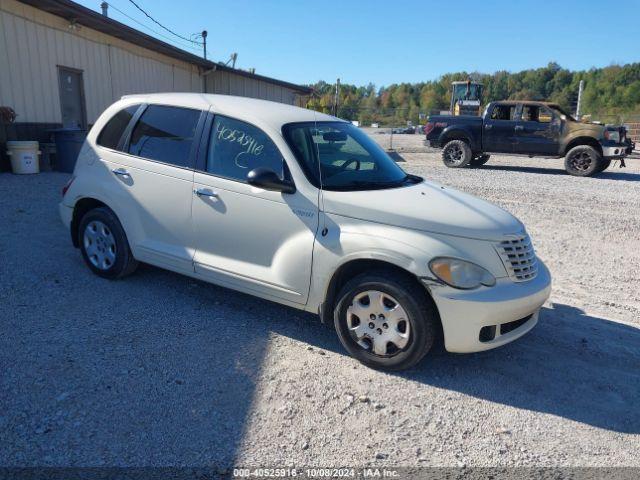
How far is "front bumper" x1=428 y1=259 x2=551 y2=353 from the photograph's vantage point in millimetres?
3074

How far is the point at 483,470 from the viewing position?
2508 mm

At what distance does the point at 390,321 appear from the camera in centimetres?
327

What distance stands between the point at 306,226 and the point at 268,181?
42 cm

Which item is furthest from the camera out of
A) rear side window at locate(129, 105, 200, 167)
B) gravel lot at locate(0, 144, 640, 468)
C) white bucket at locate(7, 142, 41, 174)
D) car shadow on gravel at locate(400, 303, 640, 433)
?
white bucket at locate(7, 142, 41, 174)

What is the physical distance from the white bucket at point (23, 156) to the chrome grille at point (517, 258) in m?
10.3

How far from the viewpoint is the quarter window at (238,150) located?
374 centimetres

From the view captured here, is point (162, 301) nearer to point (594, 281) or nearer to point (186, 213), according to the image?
point (186, 213)

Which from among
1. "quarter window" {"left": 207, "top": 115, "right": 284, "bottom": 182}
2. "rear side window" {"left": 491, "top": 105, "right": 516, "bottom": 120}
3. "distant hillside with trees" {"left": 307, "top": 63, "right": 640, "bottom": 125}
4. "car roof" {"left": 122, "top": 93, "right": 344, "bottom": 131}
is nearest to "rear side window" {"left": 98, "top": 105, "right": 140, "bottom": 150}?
"car roof" {"left": 122, "top": 93, "right": 344, "bottom": 131}

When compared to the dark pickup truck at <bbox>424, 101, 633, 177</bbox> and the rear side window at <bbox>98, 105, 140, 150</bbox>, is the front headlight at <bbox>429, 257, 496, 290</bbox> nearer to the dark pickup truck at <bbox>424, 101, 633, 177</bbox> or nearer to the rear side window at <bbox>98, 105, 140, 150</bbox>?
the rear side window at <bbox>98, 105, 140, 150</bbox>

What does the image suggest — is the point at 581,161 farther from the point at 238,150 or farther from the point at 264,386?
the point at 264,386

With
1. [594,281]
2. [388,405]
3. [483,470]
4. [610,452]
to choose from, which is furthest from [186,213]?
[594,281]

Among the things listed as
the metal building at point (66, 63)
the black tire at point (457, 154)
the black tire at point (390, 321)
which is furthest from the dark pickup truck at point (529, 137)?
the black tire at point (390, 321)

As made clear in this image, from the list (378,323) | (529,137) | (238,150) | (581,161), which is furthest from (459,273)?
(529,137)

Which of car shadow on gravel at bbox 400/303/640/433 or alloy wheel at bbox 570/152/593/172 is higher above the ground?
alloy wheel at bbox 570/152/593/172
